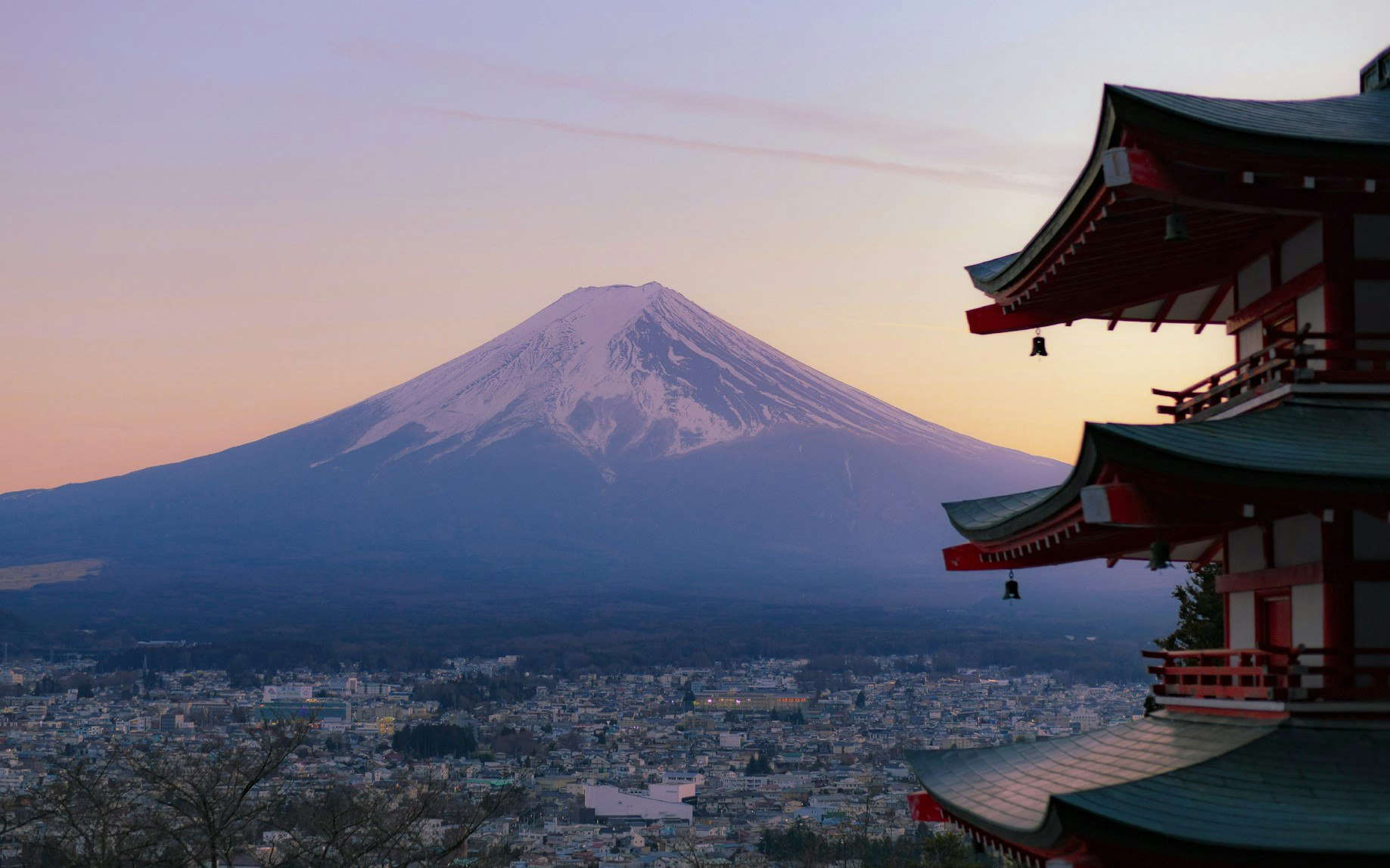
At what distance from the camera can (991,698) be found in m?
86.2

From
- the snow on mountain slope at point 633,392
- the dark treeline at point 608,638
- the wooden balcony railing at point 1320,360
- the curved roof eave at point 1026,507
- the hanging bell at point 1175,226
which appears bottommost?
the dark treeline at point 608,638

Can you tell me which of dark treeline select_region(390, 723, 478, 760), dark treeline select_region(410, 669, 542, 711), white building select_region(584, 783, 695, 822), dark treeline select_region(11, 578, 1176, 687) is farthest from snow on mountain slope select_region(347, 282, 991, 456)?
white building select_region(584, 783, 695, 822)

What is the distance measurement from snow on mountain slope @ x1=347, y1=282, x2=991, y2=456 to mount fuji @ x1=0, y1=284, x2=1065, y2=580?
10.7 inches

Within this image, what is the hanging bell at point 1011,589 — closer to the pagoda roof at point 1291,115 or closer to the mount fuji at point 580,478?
the pagoda roof at point 1291,115

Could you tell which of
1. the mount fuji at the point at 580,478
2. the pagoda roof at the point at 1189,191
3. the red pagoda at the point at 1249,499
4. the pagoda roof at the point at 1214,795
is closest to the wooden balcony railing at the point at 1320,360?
the red pagoda at the point at 1249,499

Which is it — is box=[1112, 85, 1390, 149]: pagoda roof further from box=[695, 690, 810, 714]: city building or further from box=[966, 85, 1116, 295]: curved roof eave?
box=[695, 690, 810, 714]: city building

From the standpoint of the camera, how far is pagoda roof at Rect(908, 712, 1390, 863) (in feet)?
25.0

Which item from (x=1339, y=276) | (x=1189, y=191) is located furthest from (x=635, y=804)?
(x=1189, y=191)

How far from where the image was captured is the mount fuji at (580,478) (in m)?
155

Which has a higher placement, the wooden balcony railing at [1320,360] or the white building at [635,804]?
the wooden balcony railing at [1320,360]

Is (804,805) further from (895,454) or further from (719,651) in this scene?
(895,454)

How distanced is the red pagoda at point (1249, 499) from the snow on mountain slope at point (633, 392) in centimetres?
16319

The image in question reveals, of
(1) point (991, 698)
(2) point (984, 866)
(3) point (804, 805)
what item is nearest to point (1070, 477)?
(2) point (984, 866)

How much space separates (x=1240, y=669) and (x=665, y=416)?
170 meters
